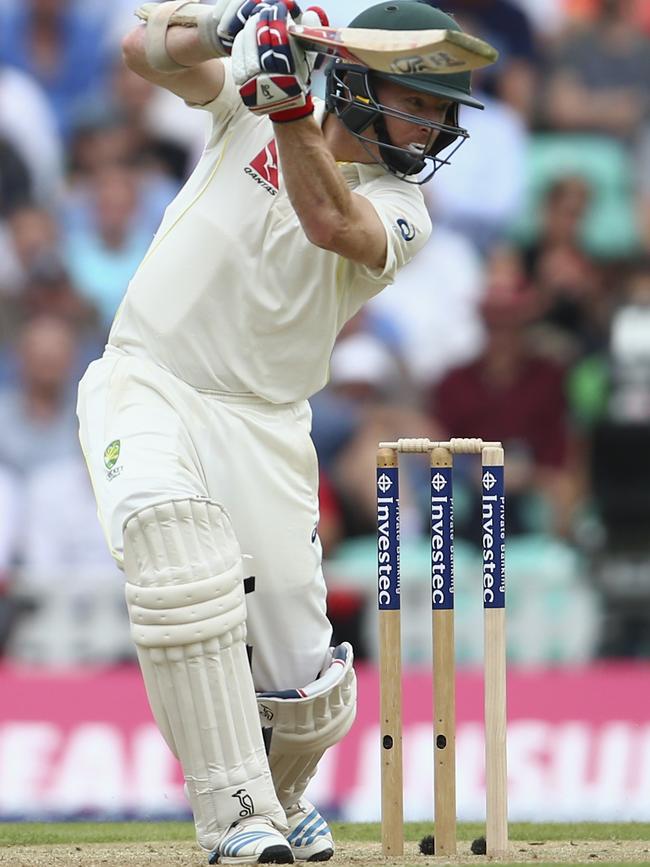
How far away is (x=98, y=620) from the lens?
26.5ft

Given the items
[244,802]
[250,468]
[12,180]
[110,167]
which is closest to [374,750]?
[250,468]

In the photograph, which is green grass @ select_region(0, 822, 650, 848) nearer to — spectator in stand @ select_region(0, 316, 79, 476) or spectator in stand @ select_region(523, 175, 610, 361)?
spectator in stand @ select_region(0, 316, 79, 476)

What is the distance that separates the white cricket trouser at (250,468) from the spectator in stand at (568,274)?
4938 mm

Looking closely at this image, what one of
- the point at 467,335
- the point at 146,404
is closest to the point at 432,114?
the point at 146,404

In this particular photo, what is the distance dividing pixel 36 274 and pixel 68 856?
17.4 feet

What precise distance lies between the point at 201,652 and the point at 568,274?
601cm

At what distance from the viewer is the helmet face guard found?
418 centimetres

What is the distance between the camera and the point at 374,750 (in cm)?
689

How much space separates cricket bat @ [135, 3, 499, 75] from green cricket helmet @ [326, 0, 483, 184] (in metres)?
0.20

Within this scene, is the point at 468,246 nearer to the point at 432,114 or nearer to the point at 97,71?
the point at 97,71

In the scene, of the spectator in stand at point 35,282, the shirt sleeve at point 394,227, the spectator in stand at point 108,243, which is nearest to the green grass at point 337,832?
the shirt sleeve at point 394,227

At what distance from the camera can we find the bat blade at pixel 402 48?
380cm

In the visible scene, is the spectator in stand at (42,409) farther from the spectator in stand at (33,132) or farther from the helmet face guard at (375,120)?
the helmet face guard at (375,120)

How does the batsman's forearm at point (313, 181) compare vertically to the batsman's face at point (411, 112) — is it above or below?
below
